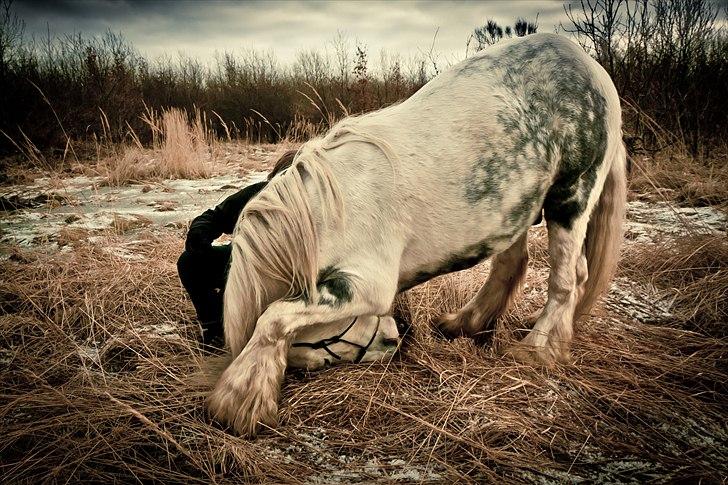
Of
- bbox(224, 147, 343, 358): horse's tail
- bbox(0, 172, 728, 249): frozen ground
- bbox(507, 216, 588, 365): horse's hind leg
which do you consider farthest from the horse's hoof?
bbox(0, 172, 728, 249): frozen ground

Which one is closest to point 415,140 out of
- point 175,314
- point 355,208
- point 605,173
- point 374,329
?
point 355,208

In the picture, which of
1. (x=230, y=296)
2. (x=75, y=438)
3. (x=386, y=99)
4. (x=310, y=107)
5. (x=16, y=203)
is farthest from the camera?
(x=310, y=107)

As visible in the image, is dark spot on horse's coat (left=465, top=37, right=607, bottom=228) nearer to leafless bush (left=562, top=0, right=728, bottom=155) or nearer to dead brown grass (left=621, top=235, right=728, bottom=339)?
dead brown grass (left=621, top=235, right=728, bottom=339)

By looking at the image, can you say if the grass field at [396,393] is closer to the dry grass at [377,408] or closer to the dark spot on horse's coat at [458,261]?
the dry grass at [377,408]

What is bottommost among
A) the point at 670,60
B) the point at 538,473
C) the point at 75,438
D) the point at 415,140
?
the point at 538,473

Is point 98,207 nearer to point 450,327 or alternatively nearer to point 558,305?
point 450,327

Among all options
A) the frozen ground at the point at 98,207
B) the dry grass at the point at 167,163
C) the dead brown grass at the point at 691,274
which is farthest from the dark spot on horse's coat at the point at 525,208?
the dry grass at the point at 167,163

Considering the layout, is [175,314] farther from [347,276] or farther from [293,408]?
[347,276]

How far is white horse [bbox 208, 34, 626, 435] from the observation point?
4.68 feet

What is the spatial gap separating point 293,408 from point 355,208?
0.72 meters

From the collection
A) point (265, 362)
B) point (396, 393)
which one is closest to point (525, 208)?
point (396, 393)

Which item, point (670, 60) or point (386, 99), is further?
point (386, 99)

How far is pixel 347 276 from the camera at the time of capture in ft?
4.69

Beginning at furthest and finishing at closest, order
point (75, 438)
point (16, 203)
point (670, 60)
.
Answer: point (670, 60) → point (16, 203) → point (75, 438)
